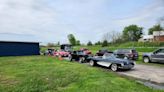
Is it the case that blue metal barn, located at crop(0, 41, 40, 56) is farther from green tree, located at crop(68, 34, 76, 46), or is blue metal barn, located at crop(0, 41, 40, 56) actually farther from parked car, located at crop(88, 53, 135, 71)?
green tree, located at crop(68, 34, 76, 46)

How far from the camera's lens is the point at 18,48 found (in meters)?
30.4

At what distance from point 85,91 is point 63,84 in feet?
4.44

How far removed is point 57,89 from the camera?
6.39m

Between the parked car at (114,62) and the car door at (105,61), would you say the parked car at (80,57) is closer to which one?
the parked car at (114,62)

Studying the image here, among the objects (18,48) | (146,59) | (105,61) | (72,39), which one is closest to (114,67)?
(105,61)

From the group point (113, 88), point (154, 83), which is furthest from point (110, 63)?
point (113, 88)

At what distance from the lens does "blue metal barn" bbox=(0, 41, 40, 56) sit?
28.5 meters

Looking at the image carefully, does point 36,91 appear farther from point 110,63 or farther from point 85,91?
point 110,63

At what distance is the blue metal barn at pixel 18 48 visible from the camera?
28.5m

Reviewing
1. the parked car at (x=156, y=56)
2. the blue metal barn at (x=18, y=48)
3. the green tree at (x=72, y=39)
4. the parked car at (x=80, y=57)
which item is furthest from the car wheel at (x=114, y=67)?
the green tree at (x=72, y=39)

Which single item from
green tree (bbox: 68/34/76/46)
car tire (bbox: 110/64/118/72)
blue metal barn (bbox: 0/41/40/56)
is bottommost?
car tire (bbox: 110/64/118/72)

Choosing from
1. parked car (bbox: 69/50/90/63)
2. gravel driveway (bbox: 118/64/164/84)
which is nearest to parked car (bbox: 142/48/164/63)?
gravel driveway (bbox: 118/64/164/84)

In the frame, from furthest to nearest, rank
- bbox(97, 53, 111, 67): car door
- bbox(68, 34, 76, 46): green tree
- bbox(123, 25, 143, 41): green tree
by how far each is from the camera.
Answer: bbox(123, 25, 143, 41): green tree → bbox(68, 34, 76, 46): green tree → bbox(97, 53, 111, 67): car door

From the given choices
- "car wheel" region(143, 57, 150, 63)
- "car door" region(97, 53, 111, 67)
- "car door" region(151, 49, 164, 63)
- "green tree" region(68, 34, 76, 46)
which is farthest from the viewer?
"green tree" region(68, 34, 76, 46)
